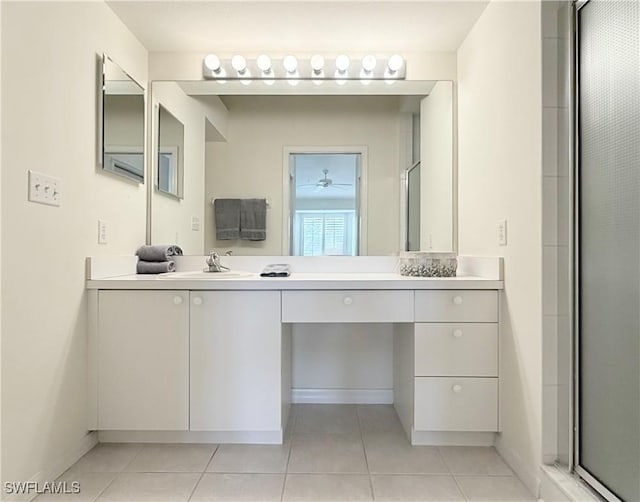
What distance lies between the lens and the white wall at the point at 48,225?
1272 millimetres

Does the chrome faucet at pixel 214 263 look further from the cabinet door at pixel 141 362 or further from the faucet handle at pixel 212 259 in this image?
the cabinet door at pixel 141 362

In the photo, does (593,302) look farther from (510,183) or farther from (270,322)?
(270,322)

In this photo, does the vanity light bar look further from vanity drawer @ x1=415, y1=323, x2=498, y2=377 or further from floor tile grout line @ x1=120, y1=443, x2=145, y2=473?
floor tile grout line @ x1=120, y1=443, x2=145, y2=473

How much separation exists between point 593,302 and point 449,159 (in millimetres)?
1210

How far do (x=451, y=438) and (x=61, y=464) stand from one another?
1.62m

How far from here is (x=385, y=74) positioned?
225cm

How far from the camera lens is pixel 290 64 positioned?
7.31ft

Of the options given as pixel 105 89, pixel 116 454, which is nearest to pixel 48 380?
pixel 116 454

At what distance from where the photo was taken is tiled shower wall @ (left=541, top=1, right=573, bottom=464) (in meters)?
1.40

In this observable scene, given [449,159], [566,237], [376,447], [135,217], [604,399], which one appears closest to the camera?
[604,399]

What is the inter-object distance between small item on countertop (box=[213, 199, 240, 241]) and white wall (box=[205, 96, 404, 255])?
0.10ft

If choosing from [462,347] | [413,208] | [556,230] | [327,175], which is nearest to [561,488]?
[462,347]

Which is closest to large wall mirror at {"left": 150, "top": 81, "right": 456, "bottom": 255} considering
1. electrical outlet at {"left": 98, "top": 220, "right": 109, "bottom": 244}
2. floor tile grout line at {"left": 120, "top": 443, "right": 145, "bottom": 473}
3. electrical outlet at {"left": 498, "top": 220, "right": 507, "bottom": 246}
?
electrical outlet at {"left": 98, "top": 220, "right": 109, "bottom": 244}

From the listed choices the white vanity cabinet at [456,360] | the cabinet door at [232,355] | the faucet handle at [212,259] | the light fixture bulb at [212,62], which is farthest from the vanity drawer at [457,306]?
the light fixture bulb at [212,62]
